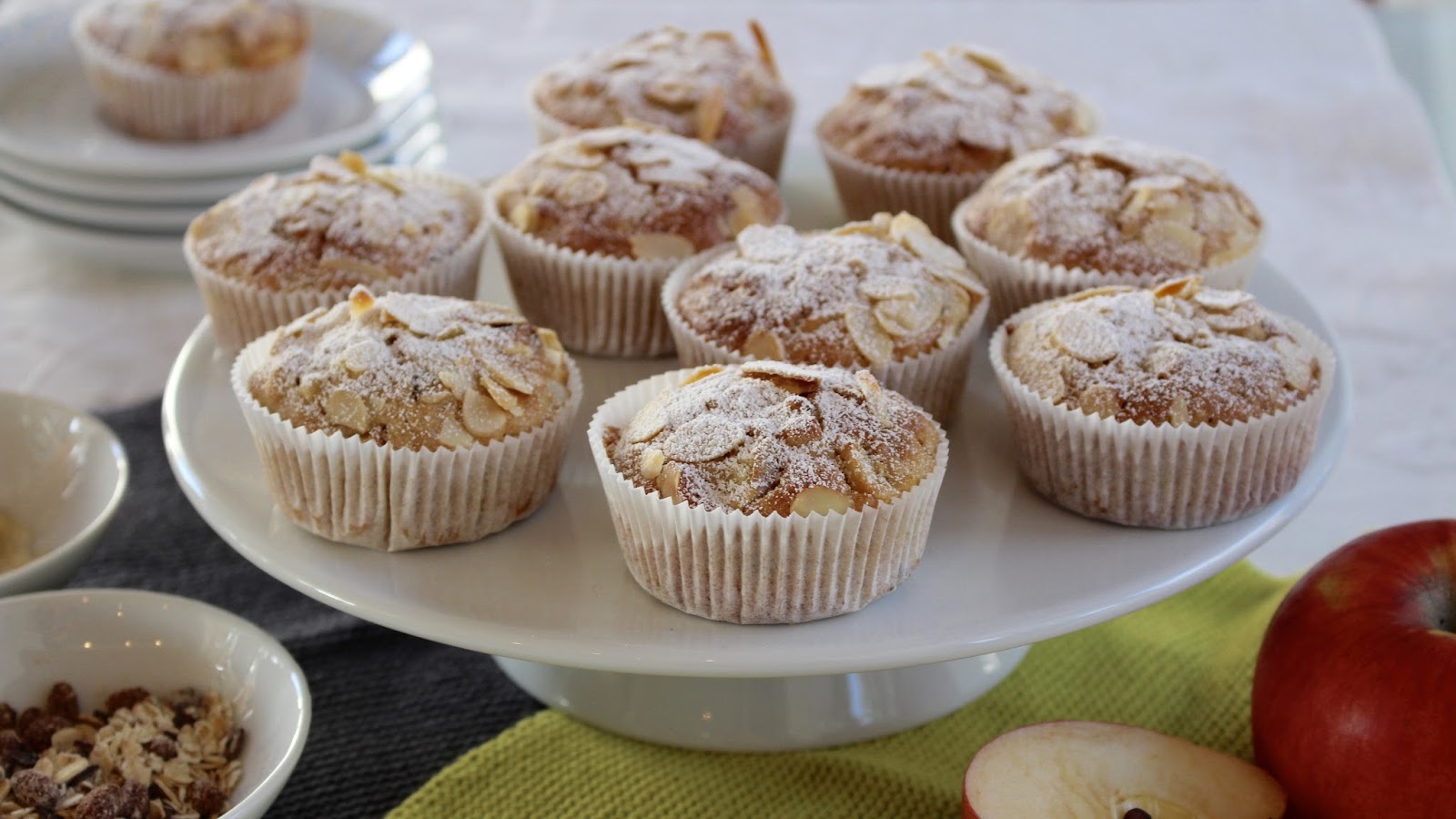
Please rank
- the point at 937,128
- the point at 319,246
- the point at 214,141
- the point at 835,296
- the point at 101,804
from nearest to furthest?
1. the point at 101,804
2. the point at 835,296
3. the point at 319,246
4. the point at 937,128
5. the point at 214,141

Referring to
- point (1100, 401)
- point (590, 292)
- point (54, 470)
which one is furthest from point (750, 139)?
point (54, 470)

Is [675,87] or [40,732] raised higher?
[675,87]

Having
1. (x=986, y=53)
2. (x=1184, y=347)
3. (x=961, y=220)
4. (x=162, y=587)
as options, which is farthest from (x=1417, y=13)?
(x=162, y=587)

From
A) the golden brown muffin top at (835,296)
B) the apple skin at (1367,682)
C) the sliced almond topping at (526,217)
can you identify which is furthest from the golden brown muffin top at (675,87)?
the apple skin at (1367,682)

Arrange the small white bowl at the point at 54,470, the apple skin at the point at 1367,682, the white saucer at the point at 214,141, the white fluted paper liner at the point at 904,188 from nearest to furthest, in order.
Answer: the apple skin at the point at 1367,682 → the small white bowl at the point at 54,470 → the white fluted paper liner at the point at 904,188 → the white saucer at the point at 214,141

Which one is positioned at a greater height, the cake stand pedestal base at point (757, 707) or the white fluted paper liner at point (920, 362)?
the white fluted paper liner at point (920, 362)

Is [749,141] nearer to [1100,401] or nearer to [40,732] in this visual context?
[1100,401]

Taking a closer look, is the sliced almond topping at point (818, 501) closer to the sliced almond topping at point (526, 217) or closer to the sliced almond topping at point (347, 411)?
the sliced almond topping at point (347, 411)
